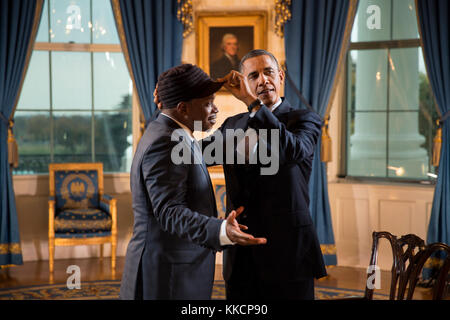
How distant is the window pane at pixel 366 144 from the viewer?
5.23 m


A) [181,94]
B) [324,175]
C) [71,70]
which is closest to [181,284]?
[181,94]

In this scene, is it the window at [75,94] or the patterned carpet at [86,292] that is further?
the window at [75,94]

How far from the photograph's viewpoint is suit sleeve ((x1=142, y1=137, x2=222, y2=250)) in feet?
4.25

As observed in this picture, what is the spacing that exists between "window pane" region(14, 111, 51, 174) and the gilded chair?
45 cm

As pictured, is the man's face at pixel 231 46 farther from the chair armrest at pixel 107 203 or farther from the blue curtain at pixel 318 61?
the chair armrest at pixel 107 203

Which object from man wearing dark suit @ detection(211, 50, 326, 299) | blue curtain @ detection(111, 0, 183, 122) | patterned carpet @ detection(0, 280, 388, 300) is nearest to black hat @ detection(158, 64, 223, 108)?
man wearing dark suit @ detection(211, 50, 326, 299)

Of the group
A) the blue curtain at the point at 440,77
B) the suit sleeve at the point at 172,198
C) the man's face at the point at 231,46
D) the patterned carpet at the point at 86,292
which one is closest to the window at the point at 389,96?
the blue curtain at the point at 440,77

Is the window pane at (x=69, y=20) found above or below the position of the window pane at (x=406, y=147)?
above

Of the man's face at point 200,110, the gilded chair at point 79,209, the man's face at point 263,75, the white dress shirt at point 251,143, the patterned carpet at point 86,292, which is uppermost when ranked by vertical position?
the man's face at point 263,75

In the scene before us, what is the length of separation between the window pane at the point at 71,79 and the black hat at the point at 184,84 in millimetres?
4399

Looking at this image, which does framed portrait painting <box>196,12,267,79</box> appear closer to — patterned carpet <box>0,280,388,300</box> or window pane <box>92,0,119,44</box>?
window pane <box>92,0,119,44</box>

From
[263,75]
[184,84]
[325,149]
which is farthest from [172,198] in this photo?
[325,149]

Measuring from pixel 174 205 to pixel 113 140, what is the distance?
451 cm

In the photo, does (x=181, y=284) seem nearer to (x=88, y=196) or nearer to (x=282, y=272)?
(x=282, y=272)
